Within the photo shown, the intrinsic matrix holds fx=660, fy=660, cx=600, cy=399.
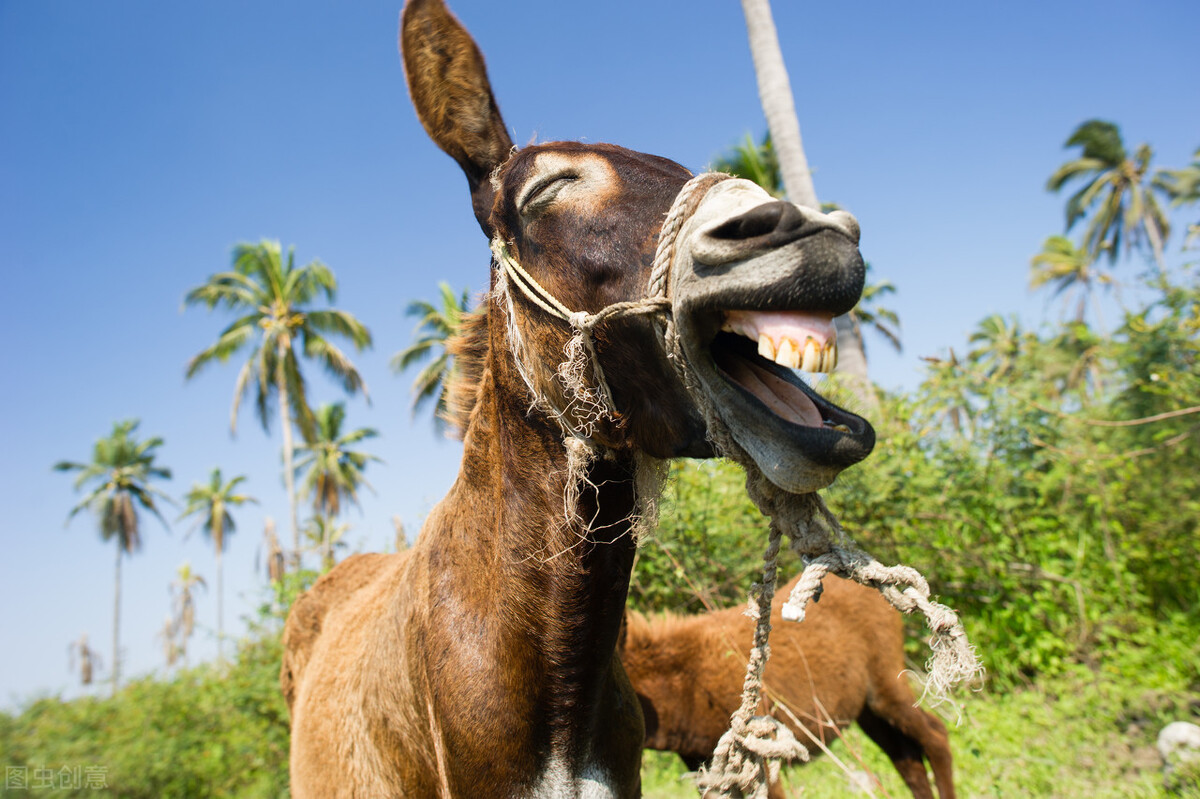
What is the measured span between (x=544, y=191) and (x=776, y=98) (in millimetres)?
9637

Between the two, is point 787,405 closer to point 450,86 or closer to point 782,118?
point 450,86

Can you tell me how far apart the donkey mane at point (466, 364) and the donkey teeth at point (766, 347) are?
3.97 feet

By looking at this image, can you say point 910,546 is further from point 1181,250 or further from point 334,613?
point 334,613

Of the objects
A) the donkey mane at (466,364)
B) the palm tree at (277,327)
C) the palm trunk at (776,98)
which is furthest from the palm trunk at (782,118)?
the palm tree at (277,327)

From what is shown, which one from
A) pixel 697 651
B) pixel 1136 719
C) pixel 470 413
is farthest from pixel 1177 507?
pixel 470 413

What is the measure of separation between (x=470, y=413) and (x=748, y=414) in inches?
50.5

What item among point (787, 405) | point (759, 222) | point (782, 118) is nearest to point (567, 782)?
point (787, 405)

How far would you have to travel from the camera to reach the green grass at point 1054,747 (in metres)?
4.91

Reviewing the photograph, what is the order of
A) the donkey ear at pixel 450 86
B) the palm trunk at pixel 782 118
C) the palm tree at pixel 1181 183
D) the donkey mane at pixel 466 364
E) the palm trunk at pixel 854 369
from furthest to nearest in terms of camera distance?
1. the palm tree at pixel 1181 183
2. the palm trunk at pixel 782 118
3. the palm trunk at pixel 854 369
4. the donkey mane at pixel 466 364
5. the donkey ear at pixel 450 86

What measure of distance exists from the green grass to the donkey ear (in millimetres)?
4668

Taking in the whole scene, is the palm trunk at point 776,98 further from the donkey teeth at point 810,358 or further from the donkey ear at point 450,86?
the donkey teeth at point 810,358

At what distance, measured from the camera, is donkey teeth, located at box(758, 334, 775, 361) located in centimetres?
121

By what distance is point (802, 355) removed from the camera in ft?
3.89

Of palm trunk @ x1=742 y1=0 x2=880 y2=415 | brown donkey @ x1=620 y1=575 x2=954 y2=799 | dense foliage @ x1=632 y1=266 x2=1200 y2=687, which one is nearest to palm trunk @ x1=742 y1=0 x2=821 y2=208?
palm trunk @ x1=742 y1=0 x2=880 y2=415
